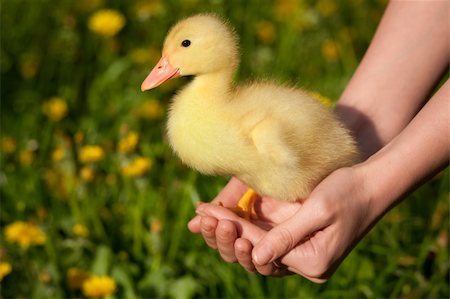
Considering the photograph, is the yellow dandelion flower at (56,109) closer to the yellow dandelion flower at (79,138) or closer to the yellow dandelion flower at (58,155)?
the yellow dandelion flower at (79,138)

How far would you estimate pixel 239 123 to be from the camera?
5.58ft

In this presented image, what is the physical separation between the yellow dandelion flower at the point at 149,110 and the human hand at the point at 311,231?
1356 millimetres

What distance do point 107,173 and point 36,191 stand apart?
0.27 meters

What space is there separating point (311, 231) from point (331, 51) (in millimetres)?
1851

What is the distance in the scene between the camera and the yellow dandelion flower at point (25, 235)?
241cm

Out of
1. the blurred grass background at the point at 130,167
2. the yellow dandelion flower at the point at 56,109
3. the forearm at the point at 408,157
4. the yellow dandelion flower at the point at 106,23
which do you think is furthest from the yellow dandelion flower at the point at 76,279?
the yellow dandelion flower at the point at 106,23

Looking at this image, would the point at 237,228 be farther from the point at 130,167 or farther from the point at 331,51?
the point at 331,51

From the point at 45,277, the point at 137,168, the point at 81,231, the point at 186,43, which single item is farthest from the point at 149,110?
the point at 186,43

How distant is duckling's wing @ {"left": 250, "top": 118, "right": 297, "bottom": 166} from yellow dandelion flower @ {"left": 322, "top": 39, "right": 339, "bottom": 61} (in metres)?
1.83

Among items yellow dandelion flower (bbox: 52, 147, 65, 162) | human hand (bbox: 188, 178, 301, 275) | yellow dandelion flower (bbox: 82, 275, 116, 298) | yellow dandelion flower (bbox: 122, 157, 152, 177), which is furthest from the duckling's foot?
yellow dandelion flower (bbox: 52, 147, 65, 162)

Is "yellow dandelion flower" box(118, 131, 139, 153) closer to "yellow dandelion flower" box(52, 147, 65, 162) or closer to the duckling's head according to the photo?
"yellow dandelion flower" box(52, 147, 65, 162)

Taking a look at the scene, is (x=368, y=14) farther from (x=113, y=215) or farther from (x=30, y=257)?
(x=30, y=257)

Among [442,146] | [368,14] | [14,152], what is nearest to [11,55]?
[14,152]

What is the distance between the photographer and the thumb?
1.68 meters
